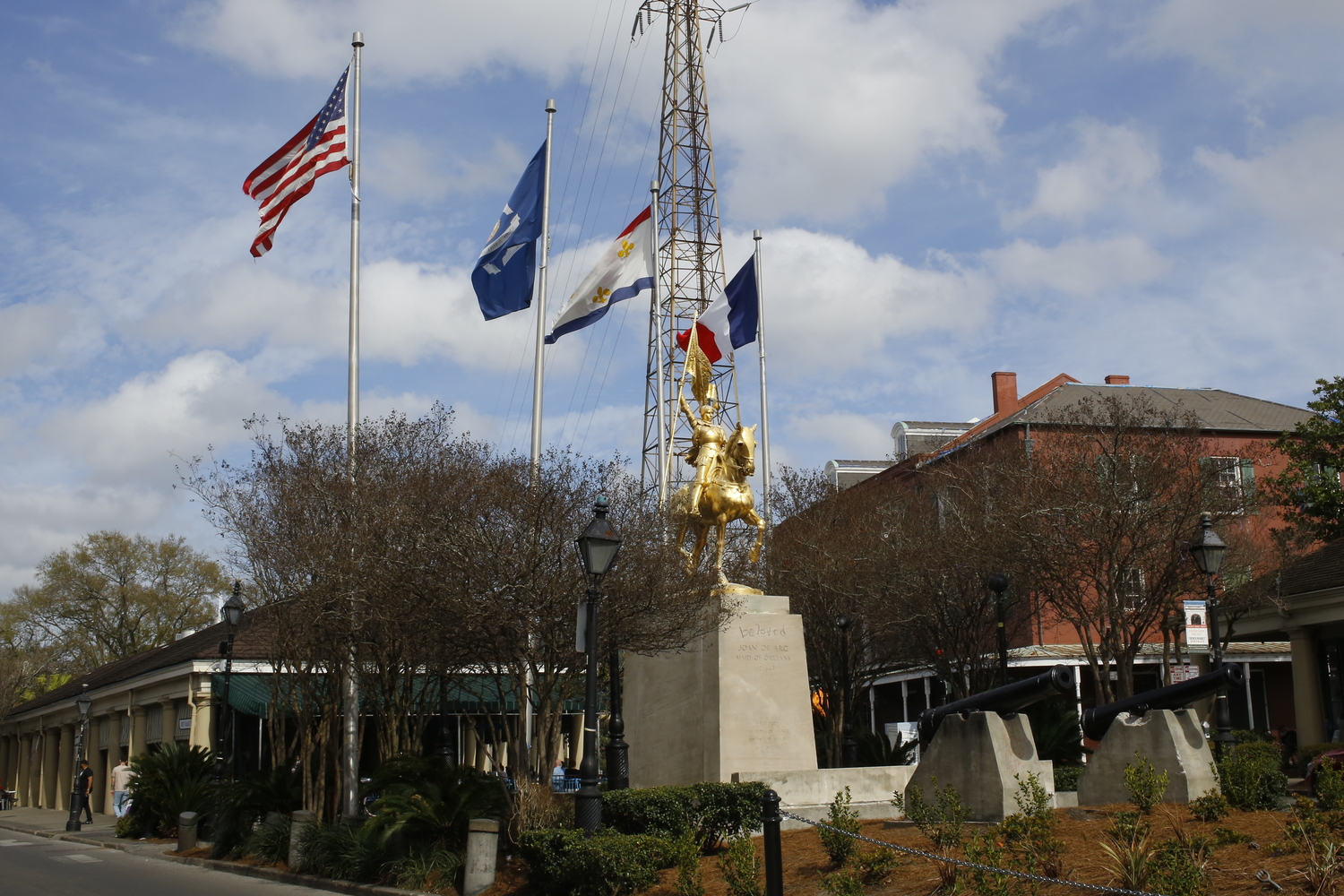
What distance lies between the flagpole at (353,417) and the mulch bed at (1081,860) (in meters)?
7.73

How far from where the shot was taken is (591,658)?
1302 cm

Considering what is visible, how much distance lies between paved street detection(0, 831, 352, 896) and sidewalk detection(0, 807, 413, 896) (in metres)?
0.23

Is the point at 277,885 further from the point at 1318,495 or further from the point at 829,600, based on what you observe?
the point at 1318,495

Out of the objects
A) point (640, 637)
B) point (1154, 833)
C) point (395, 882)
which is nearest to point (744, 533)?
point (640, 637)

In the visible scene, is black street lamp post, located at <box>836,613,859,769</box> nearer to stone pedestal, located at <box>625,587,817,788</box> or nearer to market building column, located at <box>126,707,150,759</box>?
stone pedestal, located at <box>625,587,817,788</box>

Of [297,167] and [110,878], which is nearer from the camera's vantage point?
[110,878]

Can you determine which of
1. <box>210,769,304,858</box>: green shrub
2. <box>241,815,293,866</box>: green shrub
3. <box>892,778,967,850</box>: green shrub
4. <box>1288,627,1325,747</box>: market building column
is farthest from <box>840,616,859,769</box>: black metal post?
<box>1288,627,1325,747</box>: market building column

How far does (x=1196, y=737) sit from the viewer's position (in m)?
14.0

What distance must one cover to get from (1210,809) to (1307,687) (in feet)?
68.6

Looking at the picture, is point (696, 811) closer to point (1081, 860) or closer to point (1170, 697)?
point (1081, 860)

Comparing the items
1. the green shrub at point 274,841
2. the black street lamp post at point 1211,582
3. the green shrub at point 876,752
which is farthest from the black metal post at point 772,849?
the green shrub at point 876,752

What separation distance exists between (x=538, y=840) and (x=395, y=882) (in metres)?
3.39

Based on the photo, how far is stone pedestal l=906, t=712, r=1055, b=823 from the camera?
13.4 m

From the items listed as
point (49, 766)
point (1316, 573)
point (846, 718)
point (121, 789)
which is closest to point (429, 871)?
point (846, 718)
